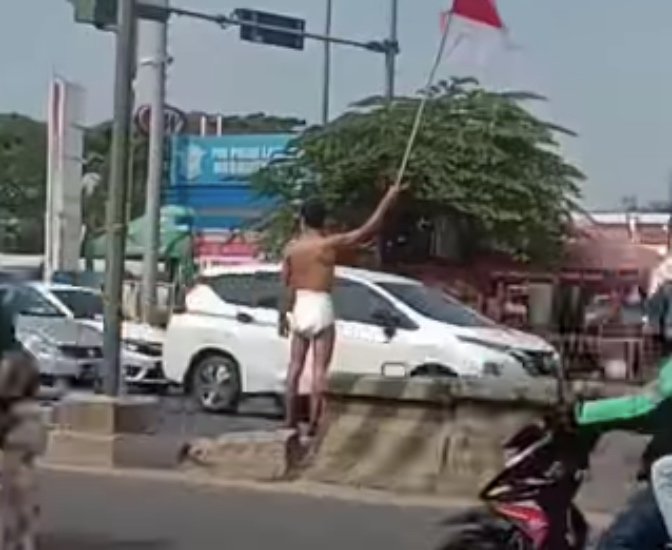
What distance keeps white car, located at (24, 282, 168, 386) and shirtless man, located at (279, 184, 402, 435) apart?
9.37 metres

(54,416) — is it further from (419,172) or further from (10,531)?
(419,172)

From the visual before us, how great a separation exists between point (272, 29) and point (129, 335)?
9157 millimetres

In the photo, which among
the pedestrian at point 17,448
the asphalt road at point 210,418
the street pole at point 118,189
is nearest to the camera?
the pedestrian at point 17,448

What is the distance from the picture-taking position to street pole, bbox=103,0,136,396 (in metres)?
14.1

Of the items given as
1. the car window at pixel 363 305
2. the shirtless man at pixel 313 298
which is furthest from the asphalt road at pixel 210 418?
the shirtless man at pixel 313 298

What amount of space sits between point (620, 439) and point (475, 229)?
21548 mm

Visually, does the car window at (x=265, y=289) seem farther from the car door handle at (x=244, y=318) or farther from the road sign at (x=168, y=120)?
the road sign at (x=168, y=120)

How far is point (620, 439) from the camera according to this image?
28.0 ft

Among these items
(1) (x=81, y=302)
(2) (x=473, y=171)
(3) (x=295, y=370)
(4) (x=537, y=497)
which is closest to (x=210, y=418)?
(1) (x=81, y=302)

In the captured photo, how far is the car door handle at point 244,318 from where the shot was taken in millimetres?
21250

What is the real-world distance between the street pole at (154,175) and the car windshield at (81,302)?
63 cm

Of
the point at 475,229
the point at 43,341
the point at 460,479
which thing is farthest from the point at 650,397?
the point at 475,229

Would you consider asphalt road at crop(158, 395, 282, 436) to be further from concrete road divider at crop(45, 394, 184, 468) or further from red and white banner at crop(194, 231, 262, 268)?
red and white banner at crop(194, 231, 262, 268)

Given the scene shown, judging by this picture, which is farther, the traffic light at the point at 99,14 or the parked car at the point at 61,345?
the parked car at the point at 61,345
